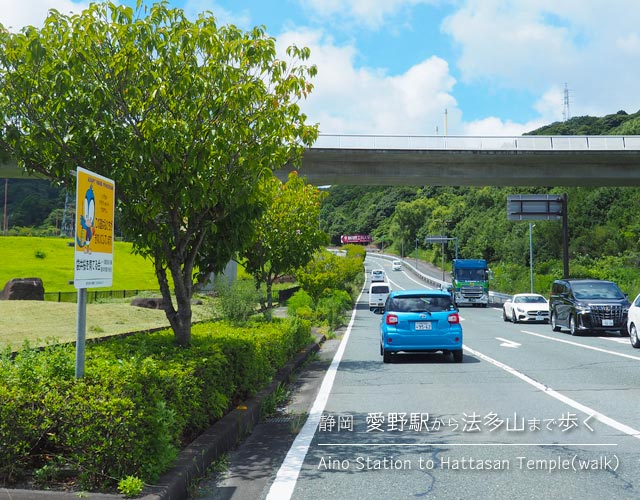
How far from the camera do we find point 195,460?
521 centimetres

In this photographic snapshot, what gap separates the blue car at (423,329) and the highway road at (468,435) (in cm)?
76

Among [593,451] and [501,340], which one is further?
[501,340]

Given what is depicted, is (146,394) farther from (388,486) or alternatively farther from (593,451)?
(593,451)

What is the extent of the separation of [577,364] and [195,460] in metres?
10.5

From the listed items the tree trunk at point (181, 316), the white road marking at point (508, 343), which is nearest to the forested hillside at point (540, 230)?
the white road marking at point (508, 343)

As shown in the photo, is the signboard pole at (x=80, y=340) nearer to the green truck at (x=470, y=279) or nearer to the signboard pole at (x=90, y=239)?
the signboard pole at (x=90, y=239)

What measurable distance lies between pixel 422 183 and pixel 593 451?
33296mm

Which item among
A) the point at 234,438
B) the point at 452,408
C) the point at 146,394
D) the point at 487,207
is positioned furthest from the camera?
the point at 487,207

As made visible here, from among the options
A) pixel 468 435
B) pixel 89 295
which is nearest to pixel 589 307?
pixel 468 435

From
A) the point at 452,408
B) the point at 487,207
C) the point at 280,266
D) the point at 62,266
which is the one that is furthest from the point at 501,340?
the point at 487,207

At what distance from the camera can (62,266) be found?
205ft

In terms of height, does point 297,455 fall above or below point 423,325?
below

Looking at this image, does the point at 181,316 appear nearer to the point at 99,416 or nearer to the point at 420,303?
the point at 99,416

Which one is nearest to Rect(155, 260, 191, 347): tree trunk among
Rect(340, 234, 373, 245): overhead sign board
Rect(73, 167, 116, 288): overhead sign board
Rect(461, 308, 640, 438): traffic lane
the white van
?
Rect(73, 167, 116, 288): overhead sign board
